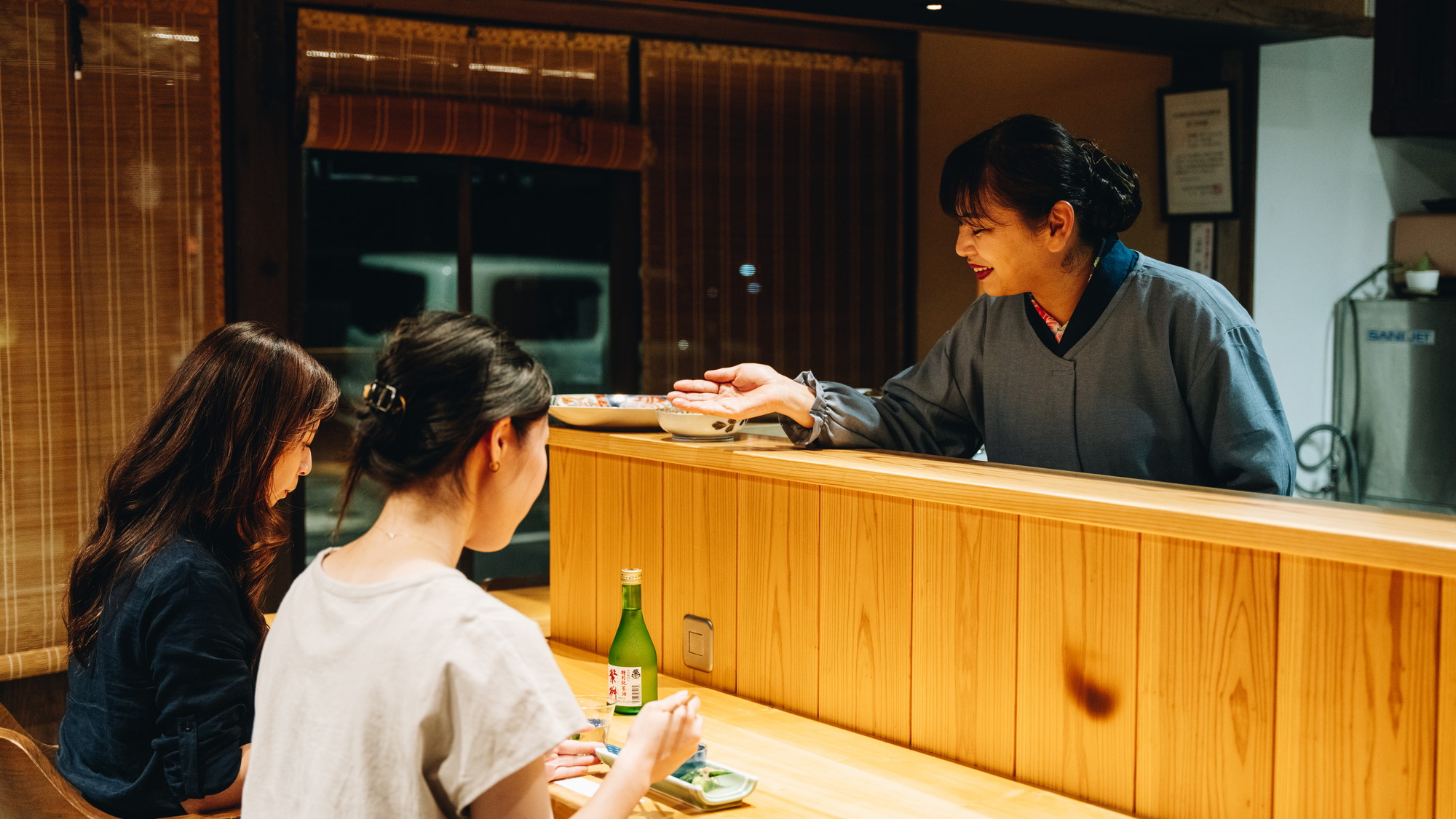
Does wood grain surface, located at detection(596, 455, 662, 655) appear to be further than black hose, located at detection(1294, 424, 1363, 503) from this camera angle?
No

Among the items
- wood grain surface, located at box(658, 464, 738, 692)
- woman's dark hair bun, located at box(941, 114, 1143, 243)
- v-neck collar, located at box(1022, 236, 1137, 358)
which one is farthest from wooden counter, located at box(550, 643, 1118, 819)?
woman's dark hair bun, located at box(941, 114, 1143, 243)

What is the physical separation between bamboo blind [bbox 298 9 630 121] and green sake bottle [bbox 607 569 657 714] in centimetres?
310

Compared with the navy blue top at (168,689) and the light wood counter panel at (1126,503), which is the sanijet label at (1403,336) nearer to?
the light wood counter panel at (1126,503)

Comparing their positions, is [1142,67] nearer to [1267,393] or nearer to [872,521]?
[1267,393]

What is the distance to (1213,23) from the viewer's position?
3947 mm

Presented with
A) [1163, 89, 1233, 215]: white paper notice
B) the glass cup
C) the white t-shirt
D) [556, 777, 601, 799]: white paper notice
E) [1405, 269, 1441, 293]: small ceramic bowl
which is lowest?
[556, 777, 601, 799]: white paper notice

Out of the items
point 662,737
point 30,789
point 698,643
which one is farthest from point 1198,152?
point 30,789

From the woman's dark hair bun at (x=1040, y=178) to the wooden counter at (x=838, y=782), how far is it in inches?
32.8

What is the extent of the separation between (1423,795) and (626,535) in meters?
1.35

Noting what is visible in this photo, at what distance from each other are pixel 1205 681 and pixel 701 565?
899 millimetres

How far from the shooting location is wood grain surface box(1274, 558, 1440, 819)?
1.23 meters

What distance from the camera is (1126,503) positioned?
142 centimetres

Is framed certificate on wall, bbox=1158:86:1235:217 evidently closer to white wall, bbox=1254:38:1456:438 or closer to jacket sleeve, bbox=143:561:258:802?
white wall, bbox=1254:38:1456:438

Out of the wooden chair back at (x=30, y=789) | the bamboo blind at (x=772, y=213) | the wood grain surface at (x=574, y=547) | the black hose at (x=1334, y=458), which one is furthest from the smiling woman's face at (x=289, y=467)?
the black hose at (x=1334, y=458)
